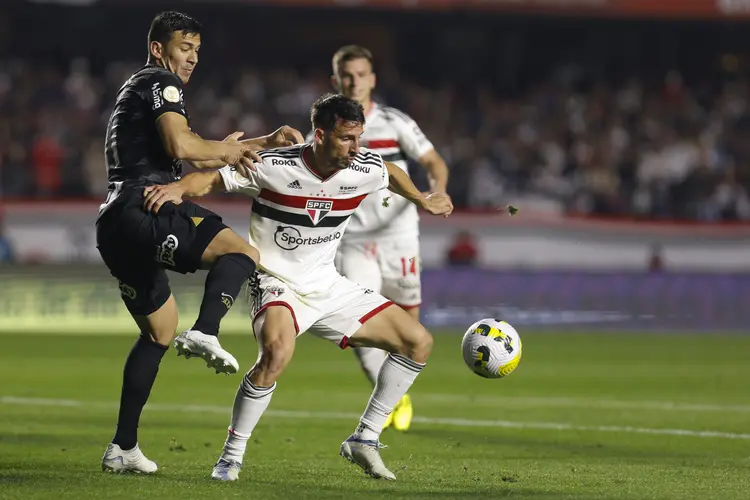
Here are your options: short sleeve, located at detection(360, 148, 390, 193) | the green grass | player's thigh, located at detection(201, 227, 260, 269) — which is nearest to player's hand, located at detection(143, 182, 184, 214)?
player's thigh, located at detection(201, 227, 260, 269)

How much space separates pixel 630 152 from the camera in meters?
24.6

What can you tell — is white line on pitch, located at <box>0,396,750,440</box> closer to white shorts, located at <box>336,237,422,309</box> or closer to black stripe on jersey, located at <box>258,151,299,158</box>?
white shorts, located at <box>336,237,422,309</box>

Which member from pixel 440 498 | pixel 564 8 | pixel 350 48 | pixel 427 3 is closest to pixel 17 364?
pixel 350 48

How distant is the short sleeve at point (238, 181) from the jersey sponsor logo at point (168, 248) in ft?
1.67

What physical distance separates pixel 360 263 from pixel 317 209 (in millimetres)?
2966

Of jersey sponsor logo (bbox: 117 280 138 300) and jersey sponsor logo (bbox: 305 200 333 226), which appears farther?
jersey sponsor logo (bbox: 305 200 333 226)

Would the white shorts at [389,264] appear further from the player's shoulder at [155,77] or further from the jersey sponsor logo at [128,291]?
the player's shoulder at [155,77]

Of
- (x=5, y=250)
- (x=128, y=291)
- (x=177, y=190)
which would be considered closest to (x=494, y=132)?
(x=5, y=250)

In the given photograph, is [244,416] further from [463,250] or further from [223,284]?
[463,250]

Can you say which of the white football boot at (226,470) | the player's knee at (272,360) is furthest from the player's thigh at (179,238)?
the white football boot at (226,470)

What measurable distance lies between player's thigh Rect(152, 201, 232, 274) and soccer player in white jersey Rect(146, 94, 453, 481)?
187 millimetres

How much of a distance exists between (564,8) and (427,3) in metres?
2.57

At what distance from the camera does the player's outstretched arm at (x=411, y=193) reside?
24.9 feet

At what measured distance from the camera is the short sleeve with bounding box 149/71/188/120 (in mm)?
6617
